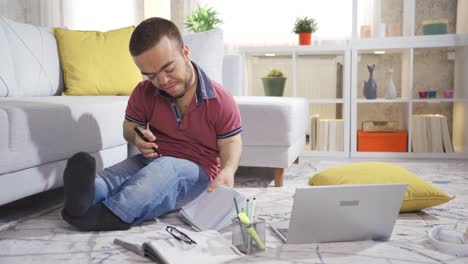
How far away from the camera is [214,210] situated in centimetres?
148

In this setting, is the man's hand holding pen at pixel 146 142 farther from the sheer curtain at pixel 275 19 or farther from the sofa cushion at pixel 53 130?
the sheer curtain at pixel 275 19

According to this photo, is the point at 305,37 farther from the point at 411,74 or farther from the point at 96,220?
the point at 96,220

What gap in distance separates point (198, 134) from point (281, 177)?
25.9 inches

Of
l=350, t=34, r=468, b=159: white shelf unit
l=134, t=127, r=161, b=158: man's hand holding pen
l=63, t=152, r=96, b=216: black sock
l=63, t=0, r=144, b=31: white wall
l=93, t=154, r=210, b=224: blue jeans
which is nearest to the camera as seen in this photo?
l=63, t=152, r=96, b=216: black sock

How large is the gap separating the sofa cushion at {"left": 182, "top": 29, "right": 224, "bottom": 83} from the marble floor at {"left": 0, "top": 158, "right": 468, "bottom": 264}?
2.86 feet

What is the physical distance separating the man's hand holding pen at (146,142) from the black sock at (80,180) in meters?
0.23

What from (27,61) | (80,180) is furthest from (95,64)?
(80,180)

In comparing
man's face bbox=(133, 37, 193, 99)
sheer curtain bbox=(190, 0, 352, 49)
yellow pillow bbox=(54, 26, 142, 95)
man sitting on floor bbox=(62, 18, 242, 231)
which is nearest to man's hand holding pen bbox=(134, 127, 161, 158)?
man sitting on floor bbox=(62, 18, 242, 231)

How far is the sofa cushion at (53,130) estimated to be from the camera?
1.46 metres

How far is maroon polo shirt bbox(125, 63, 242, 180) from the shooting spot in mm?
1604

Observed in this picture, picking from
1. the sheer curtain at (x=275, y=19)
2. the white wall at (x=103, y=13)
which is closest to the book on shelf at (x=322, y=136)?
the sheer curtain at (x=275, y=19)

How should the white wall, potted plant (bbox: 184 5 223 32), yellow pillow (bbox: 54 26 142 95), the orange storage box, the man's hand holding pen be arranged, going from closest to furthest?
the man's hand holding pen → yellow pillow (bbox: 54 26 142 95) → the orange storage box → potted plant (bbox: 184 5 223 32) → the white wall

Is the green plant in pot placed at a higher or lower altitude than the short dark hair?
lower

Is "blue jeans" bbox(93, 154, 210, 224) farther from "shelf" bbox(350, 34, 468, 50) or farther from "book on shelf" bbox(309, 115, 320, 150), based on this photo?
"shelf" bbox(350, 34, 468, 50)
